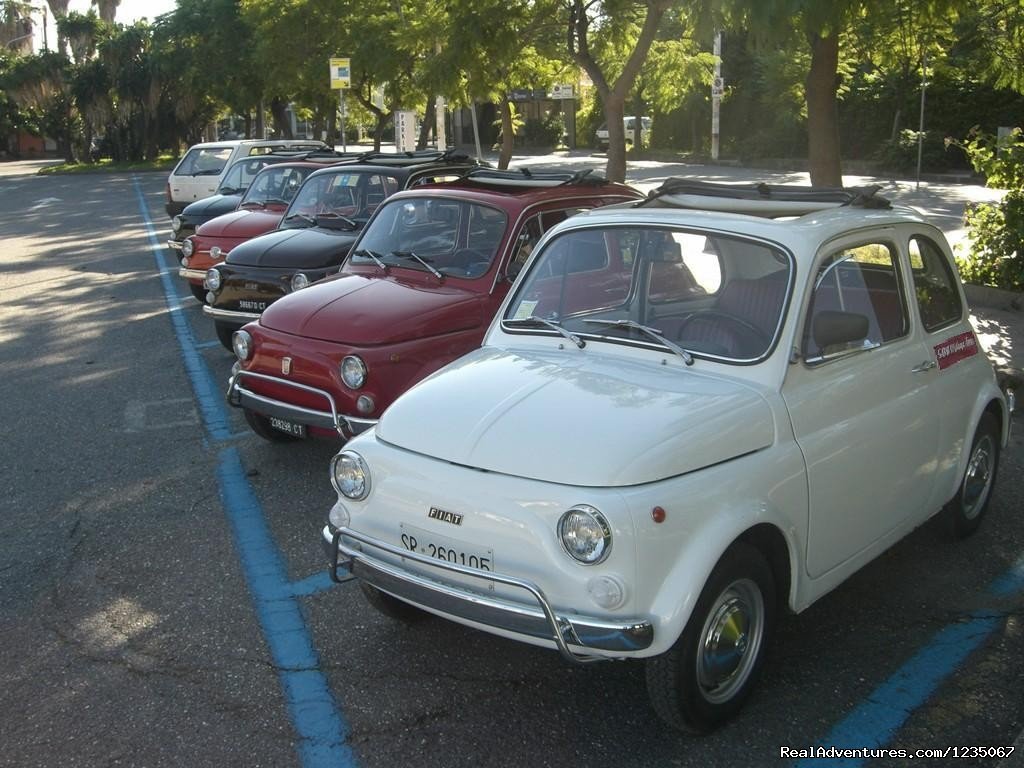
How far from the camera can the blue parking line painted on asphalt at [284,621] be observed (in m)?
3.94

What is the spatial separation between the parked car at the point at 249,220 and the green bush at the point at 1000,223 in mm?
6816

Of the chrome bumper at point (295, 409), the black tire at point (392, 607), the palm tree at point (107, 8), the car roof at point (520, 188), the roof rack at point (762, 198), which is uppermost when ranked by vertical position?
the palm tree at point (107, 8)

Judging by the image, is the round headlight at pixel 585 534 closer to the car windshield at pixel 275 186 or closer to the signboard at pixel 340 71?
the car windshield at pixel 275 186

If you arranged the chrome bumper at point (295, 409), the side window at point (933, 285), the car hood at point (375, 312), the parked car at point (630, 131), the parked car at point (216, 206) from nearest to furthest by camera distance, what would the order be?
the side window at point (933, 285) < the chrome bumper at point (295, 409) < the car hood at point (375, 312) < the parked car at point (216, 206) < the parked car at point (630, 131)

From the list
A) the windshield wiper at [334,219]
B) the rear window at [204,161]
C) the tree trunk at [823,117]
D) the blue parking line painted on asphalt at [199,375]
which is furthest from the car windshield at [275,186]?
the rear window at [204,161]

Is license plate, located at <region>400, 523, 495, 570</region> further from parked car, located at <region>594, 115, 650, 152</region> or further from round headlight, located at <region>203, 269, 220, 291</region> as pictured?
parked car, located at <region>594, 115, 650, 152</region>

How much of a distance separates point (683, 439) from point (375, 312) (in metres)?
3.43

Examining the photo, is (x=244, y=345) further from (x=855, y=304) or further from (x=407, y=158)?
(x=407, y=158)

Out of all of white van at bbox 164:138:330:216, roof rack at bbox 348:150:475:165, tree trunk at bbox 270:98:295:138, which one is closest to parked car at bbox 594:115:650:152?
tree trunk at bbox 270:98:295:138

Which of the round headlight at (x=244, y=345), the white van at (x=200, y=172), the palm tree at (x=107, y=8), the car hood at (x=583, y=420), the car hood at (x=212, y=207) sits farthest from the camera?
the palm tree at (x=107, y=8)

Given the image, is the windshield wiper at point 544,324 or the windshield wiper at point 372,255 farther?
the windshield wiper at point 372,255

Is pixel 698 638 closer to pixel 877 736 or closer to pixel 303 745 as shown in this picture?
pixel 877 736

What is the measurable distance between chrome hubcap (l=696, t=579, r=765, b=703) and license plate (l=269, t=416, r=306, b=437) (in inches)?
137

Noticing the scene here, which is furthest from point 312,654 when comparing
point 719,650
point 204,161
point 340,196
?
point 204,161
